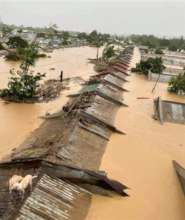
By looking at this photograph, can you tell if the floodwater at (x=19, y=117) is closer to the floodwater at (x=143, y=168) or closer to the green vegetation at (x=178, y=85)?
the floodwater at (x=143, y=168)

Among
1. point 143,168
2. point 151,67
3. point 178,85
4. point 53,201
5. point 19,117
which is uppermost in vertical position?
point 151,67

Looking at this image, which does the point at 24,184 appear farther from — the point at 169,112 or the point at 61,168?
the point at 169,112

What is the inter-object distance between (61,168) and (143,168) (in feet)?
13.1

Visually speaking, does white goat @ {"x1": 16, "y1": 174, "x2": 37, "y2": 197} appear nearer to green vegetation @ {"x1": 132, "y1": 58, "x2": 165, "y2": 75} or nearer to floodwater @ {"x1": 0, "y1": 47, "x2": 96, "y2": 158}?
floodwater @ {"x1": 0, "y1": 47, "x2": 96, "y2": 158}

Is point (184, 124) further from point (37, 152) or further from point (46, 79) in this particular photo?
point (46, 79)

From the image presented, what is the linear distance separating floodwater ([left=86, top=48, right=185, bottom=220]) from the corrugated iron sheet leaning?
443mm

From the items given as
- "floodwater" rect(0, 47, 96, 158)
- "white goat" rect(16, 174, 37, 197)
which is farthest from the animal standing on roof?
"floodwater" rect(0, 47, 96, 158)

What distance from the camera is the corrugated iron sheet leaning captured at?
8.47 metres

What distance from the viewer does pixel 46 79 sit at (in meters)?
29.3

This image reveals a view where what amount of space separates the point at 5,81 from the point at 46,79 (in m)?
3.98

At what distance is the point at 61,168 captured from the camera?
10.1 metres

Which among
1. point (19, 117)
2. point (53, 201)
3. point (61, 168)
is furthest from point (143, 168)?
point (19, 117)

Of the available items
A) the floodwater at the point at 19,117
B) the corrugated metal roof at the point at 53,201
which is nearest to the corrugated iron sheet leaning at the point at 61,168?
the corrugated metal roof at the point at 53,201

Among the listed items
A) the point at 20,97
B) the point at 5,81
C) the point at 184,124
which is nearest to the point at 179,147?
the point at 184,124
